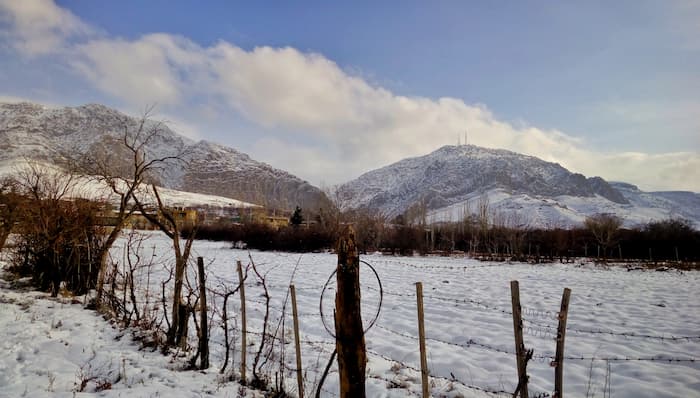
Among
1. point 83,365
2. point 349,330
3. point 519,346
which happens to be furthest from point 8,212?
point 519,346

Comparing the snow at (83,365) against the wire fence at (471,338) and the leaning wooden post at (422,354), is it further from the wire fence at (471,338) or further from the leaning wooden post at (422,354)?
the leaning wooden post at (422,354)

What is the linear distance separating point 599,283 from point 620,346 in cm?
1079

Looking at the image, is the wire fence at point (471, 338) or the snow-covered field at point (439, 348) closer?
the snow-covered field at point (439, 348)

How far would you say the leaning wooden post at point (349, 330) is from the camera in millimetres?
2658

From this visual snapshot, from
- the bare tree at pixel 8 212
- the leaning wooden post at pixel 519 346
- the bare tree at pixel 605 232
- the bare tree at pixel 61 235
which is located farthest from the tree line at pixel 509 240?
the leaning wooden post at pixel 519 346

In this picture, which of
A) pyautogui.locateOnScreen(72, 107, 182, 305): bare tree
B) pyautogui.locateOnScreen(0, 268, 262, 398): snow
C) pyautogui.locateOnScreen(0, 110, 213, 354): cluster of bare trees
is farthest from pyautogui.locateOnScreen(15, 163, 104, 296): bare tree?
pyautogui.locateOnScreen(0, 268, 262, 398): snow

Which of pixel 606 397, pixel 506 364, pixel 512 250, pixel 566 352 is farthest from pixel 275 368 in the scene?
pixel 512 250

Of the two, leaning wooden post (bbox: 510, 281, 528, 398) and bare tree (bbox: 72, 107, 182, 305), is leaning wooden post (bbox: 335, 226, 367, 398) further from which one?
bare tree (bbox: 72, 107, 182, 305)

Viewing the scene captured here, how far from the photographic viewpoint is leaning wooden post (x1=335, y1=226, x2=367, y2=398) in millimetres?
2658

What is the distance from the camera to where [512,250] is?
32688 mm

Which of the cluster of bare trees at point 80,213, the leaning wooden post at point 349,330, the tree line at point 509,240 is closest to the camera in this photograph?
the leaning wooden post at point 349,330

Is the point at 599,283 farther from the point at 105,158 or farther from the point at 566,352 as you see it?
the point at 105,158

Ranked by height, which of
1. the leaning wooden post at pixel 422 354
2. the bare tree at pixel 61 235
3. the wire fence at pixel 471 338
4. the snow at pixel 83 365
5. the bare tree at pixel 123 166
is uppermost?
the bare tree at pixel 123 166

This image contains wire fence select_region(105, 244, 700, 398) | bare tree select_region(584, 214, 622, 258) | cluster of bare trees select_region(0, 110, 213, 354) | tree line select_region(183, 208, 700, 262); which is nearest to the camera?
wire fence select_region(105, 244, 700, 398)
